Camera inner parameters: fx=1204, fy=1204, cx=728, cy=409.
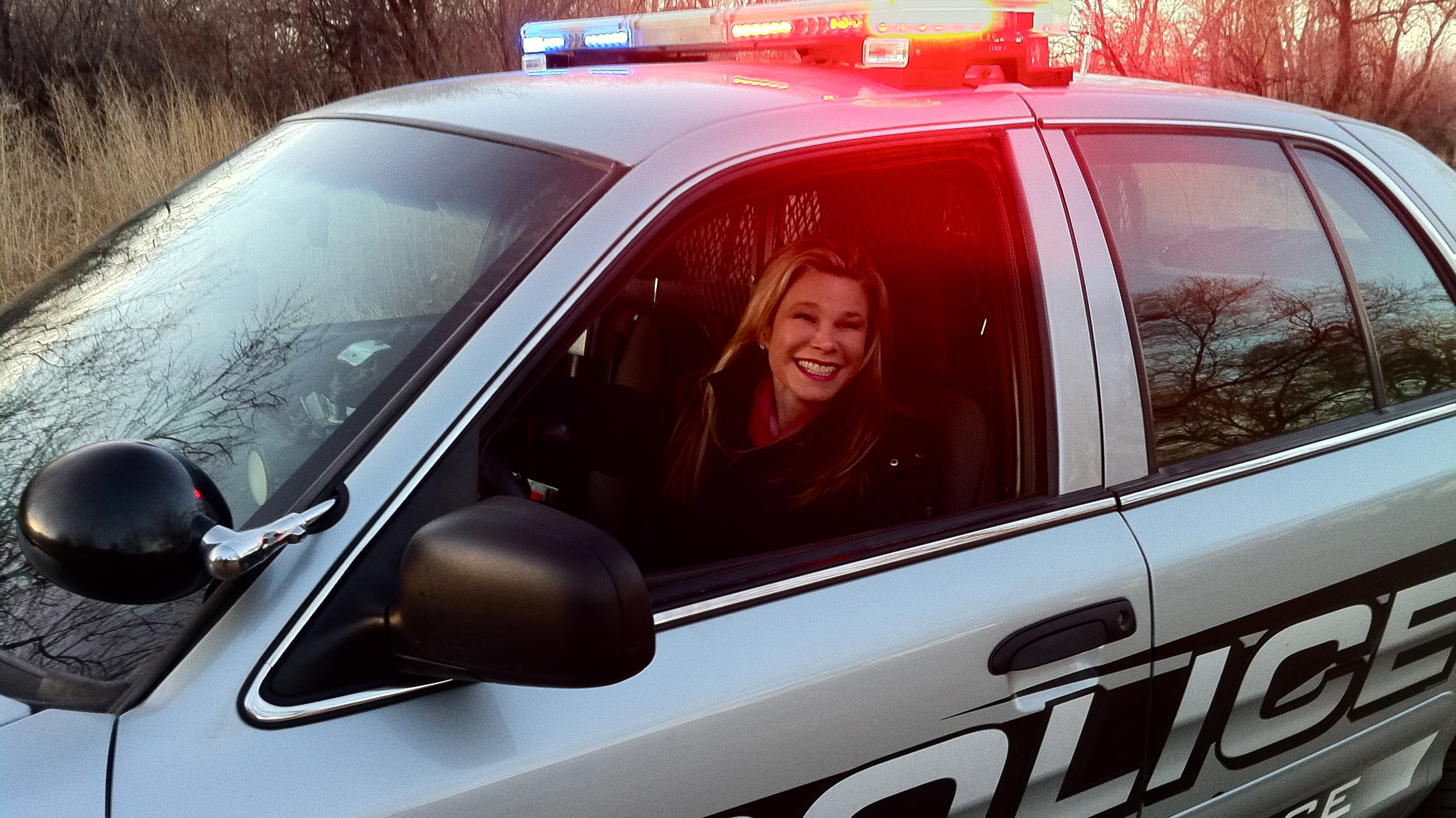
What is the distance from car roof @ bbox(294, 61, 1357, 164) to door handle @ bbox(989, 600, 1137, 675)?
766 mm

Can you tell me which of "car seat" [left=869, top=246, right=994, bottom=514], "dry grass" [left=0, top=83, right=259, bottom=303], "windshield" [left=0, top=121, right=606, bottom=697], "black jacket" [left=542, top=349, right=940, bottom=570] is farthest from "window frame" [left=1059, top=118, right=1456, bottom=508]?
"dry grass" [left=0, top=83, right=259, bottom=303]

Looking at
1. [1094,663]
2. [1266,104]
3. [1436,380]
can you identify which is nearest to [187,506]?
[1094,663]

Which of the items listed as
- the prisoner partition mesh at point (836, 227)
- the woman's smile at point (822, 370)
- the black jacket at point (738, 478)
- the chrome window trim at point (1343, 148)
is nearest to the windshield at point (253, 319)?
the prisoner partition mesh at point (836, 227)

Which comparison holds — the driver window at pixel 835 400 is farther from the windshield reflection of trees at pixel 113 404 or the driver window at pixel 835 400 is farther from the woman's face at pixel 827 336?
the windshield reflection of trees at pixel 113 404

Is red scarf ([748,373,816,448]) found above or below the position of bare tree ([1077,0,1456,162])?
below

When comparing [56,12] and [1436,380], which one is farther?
[56,12]

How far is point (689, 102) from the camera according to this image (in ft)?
5.77

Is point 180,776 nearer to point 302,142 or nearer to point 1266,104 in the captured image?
point 302,142

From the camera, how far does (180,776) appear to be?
3.77 feet

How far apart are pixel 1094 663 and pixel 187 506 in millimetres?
1228

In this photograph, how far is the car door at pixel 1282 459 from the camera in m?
1.89

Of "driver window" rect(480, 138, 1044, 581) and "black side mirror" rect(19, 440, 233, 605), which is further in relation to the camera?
"driver window" rect(480, 138, 1044, 581)

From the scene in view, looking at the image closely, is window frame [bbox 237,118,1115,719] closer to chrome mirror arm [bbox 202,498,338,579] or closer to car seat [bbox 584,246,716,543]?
chrome mirror arm [bbox 202,498,338,579]

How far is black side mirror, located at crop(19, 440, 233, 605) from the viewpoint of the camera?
116 cm
